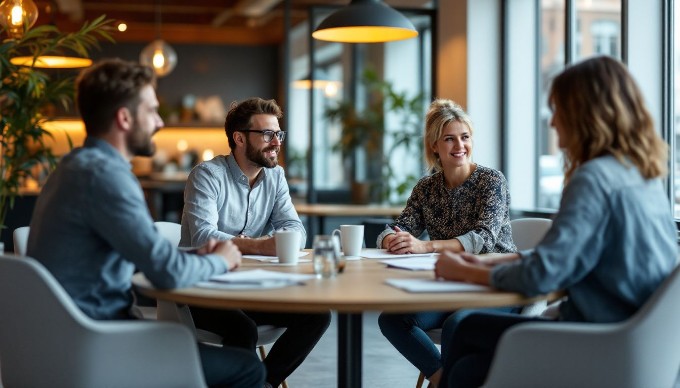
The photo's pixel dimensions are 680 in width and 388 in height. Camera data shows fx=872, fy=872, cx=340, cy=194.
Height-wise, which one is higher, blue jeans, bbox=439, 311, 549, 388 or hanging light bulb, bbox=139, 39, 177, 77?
hanging light bulb, bbox=139, 39, 177, 77

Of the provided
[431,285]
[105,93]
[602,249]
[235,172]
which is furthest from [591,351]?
[235,172]

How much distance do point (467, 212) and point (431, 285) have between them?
1.32 metres

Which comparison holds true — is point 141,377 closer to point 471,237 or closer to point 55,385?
point 55,385

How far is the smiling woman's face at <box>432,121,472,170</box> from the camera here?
138 inches

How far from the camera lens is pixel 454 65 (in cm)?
707

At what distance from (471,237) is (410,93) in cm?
646

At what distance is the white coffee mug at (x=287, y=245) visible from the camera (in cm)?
270

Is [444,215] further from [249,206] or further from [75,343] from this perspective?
[75,343]

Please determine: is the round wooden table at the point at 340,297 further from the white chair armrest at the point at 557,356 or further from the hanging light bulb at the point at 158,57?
the hanging light bulb at the point at 158,57

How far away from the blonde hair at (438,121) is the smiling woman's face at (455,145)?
0.03 metres

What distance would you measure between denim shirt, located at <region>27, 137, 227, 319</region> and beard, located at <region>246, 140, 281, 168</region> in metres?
1.26

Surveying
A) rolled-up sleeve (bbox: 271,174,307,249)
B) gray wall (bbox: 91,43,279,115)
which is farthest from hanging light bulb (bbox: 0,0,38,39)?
gray wall (bbox: 91,43,279,115)

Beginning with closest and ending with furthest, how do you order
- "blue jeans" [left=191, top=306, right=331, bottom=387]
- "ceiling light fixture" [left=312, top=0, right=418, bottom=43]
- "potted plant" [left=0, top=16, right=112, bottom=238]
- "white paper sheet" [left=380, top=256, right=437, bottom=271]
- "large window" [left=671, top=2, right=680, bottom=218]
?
"white paper sheet" [left=380, top=256, right=437, bottom=271] < "blue jeans" [left=191, top=306, right=331, bottom=387] < "ceiling light fixture" [left=312, top=0, right=418, bottom=43] < "potted plant" [left=0, top=16, right=112, bottom=238] < "large window" [left=671, top=2, right=680, bottom=218]

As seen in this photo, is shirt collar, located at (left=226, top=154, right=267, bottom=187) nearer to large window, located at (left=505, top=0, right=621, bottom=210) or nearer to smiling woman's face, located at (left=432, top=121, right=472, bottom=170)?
smiling woman's face, located at (left=432, top=121, right=472, bottom=170)
